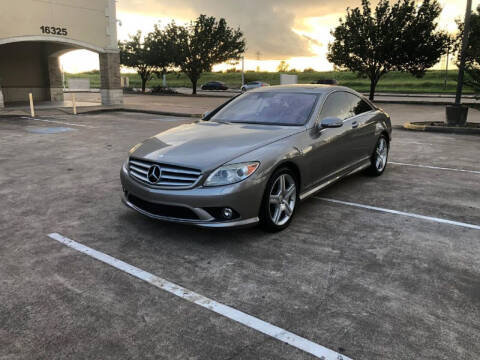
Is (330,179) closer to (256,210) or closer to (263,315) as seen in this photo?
(256,210)

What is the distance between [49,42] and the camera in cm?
2583

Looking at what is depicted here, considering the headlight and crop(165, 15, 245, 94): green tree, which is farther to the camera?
crop(165, 15, 245, 94): green tree

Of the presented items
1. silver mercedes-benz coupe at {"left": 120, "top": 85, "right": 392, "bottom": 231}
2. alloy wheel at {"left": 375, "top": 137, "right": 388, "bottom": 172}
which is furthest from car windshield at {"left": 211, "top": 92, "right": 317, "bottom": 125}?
alloy wheel at {"left": 375, "top": 137, "right": 388, "bottom": 172}

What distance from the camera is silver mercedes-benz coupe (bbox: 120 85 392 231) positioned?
4.14m

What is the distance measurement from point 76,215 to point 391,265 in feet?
12.5

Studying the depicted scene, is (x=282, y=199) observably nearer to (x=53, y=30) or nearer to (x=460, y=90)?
(x=460, y=90)

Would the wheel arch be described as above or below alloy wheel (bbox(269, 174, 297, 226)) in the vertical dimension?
above

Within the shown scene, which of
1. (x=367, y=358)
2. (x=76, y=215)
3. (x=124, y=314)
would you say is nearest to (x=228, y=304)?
(x=124, y=314)

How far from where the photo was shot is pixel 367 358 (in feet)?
8.61

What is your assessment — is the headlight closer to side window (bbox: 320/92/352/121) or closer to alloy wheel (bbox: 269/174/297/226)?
alloy wheel (bbox: 269/174/297/226)

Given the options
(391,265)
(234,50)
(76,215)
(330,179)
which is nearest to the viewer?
(391,265)

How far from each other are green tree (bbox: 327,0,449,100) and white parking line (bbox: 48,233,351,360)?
97.4ft

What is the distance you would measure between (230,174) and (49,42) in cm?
2612

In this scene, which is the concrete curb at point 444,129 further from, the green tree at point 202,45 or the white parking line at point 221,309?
the green tree at point 202,45
